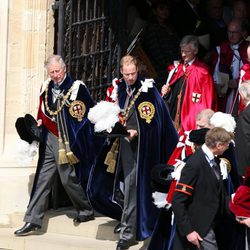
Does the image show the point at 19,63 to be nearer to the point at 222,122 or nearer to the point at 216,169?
the point at 222,122

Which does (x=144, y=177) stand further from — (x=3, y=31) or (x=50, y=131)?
(x=3, y=31)

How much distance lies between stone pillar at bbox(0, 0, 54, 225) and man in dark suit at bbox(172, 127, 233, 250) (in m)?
3.28

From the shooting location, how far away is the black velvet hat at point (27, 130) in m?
10.2

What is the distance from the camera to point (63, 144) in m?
10.1

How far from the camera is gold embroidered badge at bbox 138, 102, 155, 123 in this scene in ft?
31.3

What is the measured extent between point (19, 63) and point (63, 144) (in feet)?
4.06

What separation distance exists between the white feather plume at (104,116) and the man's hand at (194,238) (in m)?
1.84

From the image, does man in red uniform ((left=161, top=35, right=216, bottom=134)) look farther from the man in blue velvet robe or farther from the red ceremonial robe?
the man in blue velvet robe

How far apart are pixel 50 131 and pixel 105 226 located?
108 cm

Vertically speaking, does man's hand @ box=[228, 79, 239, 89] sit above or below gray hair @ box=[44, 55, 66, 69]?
below

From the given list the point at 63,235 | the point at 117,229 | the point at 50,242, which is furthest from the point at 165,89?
the point at 50,242

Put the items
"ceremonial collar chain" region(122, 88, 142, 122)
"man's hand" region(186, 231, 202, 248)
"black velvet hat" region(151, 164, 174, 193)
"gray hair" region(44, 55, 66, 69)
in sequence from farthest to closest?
1. "gray hair" region(44, 55, 66, 69)
2. "ceremonial collar chain" region(122, 88, 142, 122)
3. "black velvet hat" region(151, 164, 174, 193)
4. "man's hand" region(186, 231, 202, 248)

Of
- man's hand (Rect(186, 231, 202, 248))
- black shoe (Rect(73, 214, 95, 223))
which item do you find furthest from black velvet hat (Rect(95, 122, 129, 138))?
man's hand (Rect(186, 231, 202, 248))

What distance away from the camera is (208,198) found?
7.78 meters
